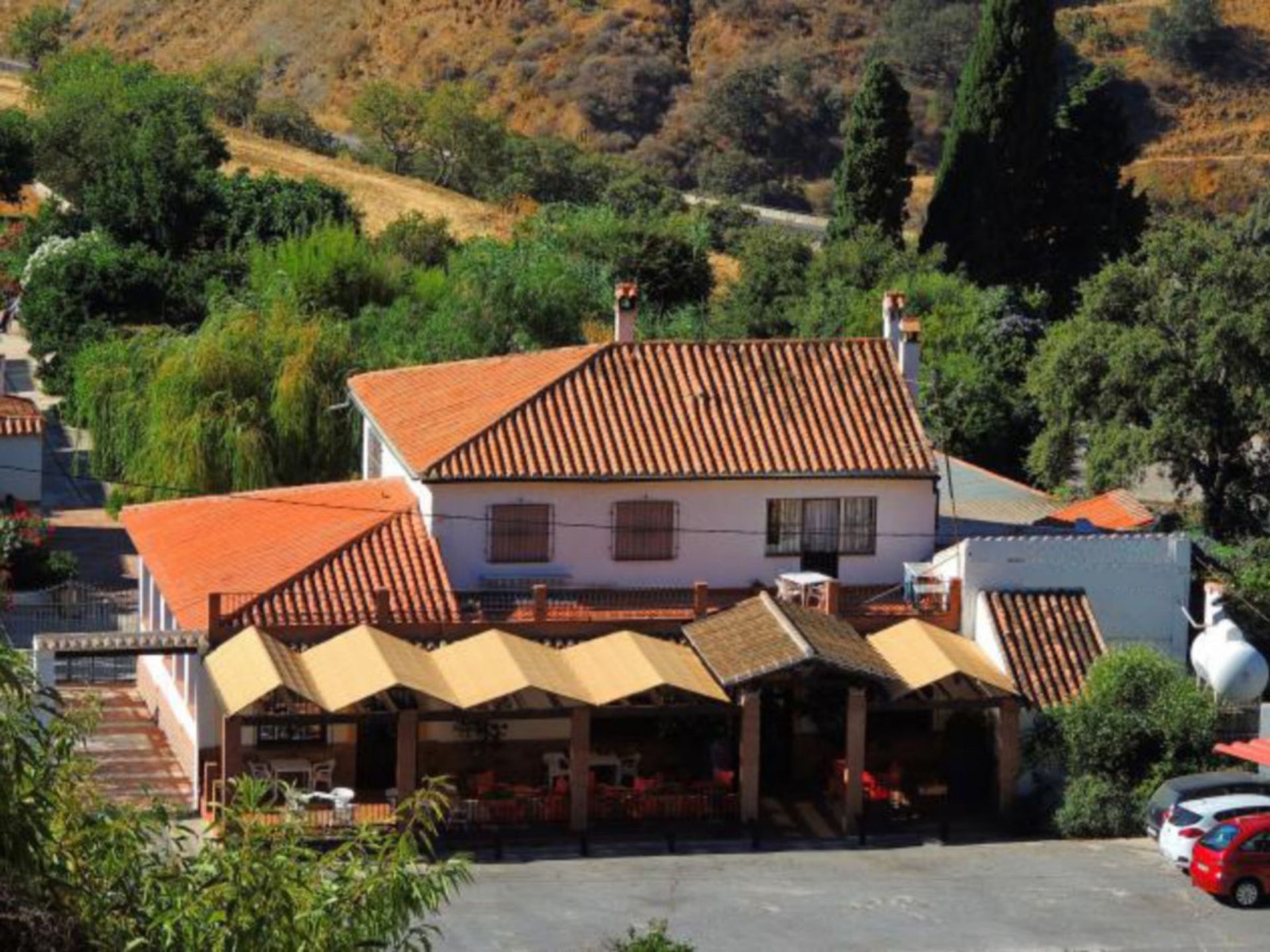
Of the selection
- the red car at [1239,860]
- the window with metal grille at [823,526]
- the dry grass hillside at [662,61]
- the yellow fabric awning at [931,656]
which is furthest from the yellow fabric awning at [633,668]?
the dry grass hillside at [662,61]

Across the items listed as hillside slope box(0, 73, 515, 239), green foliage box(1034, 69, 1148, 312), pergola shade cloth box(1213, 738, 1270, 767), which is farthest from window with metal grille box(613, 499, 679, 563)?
hillside slope box(0, 73, 515, 239)

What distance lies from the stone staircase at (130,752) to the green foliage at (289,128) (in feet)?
253

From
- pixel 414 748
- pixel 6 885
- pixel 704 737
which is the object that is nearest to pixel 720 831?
pixel 704 737

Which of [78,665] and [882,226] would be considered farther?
[882,226]

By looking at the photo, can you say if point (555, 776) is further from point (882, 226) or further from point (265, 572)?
point (882, 226)

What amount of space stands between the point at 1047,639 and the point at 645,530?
662cm

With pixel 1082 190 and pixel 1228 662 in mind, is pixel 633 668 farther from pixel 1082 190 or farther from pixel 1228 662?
pixel 1082 190

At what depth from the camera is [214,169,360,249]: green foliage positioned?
82688 millimetres

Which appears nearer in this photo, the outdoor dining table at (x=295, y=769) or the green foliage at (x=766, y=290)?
the outdoor dining table at (x=295, y=769)

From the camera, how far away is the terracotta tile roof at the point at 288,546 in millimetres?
43344

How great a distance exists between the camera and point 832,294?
75562 mm

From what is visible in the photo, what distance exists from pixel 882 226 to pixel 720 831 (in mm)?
42963

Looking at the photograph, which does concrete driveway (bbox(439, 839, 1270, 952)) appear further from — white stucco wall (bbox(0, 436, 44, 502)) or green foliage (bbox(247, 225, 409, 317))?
green foliage (bbox(247, 225, 409, 317))

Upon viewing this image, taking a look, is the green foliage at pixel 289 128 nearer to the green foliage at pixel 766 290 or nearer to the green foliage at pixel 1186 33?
the green foliage at pixel 766 290
